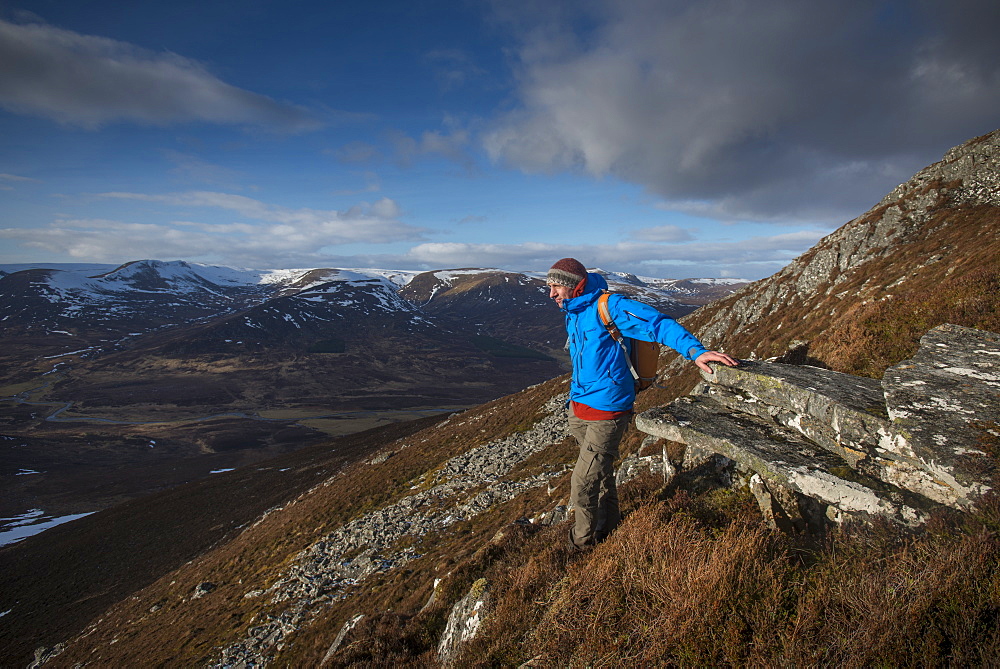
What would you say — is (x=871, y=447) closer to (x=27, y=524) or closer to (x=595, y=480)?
(x=595, y=480)

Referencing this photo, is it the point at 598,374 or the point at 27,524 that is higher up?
the point at 598,374

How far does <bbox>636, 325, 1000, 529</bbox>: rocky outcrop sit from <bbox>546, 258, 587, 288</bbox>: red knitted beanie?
2618 millimetres

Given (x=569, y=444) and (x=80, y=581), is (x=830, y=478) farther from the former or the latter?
(x=80, y=581)

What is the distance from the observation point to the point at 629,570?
194 inches

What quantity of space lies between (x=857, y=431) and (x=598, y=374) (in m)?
3.86

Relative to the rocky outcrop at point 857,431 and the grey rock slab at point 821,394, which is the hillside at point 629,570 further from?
the grey rock slab at point 821,394

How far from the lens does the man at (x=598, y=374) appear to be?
5930mm

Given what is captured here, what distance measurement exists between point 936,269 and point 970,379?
19.5 m

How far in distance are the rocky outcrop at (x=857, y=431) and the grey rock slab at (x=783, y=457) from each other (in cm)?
1

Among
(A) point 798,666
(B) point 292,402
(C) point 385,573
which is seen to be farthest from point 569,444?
(B) point 292,402

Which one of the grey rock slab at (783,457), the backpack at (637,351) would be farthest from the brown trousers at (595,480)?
the grey rock slab at (783,457)

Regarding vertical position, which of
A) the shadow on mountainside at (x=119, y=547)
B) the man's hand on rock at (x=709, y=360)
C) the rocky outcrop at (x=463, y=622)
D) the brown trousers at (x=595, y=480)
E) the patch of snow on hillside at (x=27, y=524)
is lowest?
the patch of snow on hillside at (x=27, y=524)

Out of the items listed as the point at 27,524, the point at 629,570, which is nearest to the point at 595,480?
the point at 629,570

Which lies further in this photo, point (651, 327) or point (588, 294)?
point (588, 294)
